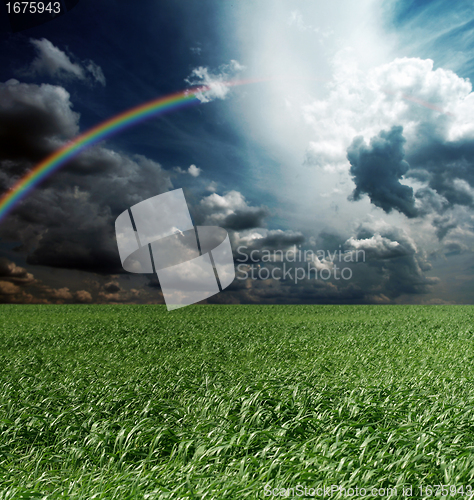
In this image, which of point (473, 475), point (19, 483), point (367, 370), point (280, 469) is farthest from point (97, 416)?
point (367, 370)

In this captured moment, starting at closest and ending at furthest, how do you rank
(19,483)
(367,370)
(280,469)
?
(280,469), (19,483), (367,370)

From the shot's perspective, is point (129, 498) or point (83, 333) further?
point (83, 333)

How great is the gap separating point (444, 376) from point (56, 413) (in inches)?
375

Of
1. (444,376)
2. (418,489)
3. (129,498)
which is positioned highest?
(129,498)

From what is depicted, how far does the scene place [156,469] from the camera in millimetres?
4066

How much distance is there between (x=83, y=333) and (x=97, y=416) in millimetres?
13460

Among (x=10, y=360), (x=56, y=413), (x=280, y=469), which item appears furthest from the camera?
(x=10, y=360)

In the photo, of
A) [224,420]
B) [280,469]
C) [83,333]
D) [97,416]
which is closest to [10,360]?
[83,333]

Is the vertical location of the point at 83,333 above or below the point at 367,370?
above

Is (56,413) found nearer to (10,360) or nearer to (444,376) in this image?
(10,360)

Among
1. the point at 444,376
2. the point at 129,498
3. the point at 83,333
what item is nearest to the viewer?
the point at 129,498

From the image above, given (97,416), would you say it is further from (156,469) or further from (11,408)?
(156,469)

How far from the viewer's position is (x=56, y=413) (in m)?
5.95

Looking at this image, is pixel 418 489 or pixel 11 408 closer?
pixel 418 489
